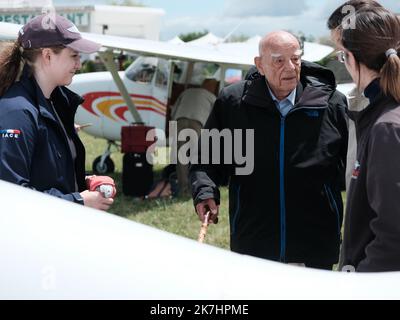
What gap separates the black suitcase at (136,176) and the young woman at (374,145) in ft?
20.4

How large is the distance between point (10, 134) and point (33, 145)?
98mm

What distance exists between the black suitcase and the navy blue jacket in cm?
584

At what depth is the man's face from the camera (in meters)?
2.71

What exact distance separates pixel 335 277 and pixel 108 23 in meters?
23.8

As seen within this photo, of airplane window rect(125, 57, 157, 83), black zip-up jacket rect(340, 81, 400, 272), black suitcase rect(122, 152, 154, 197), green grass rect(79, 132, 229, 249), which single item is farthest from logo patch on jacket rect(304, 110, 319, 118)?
airplane window rect(125, 57, 157, 83)

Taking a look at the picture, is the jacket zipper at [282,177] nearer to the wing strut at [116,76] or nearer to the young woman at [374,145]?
the young woman at [374,145]

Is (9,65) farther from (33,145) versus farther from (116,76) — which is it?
(116,76)

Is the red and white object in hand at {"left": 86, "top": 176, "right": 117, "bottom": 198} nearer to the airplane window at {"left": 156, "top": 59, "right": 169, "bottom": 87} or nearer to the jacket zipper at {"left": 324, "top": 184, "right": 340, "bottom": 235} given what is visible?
the jacket zipper at {"left": 324, "top": 184, "right": 340, "bottom": 235}

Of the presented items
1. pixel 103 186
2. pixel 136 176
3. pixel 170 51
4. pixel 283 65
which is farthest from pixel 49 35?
pixel 170 51

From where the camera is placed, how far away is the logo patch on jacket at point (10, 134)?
1.93 meters

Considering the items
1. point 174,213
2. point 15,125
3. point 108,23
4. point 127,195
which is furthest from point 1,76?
point 108,23
